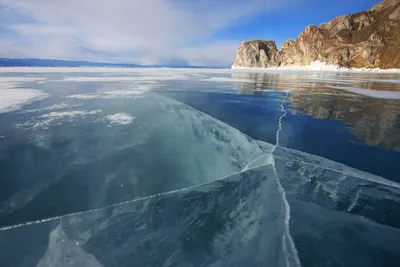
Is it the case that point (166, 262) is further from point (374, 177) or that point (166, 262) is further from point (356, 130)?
point (356, 130)

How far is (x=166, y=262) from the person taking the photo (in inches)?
85.4

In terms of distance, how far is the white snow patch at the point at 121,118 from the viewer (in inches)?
263

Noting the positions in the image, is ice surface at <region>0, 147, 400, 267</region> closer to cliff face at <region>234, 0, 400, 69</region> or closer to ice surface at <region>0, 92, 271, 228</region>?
ice surface at <region>0, 92, 271, 228</region>

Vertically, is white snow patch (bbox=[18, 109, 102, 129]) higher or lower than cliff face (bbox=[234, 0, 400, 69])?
lower

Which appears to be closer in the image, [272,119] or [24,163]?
[24,163]

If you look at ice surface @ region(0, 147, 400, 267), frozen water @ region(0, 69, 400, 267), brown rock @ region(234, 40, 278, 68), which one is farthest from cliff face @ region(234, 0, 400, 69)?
ice surface @ region(0, 147, 400, 267)

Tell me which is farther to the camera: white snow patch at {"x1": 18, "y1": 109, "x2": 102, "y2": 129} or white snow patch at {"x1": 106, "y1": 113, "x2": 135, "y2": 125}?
white snow patch at {"x1": 106, "y1": 113, "x2": 135, "y2": 125}

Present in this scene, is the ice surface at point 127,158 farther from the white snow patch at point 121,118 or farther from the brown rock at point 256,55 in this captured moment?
the brown rock at point 256,55

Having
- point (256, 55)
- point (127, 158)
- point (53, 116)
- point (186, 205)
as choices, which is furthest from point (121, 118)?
point (256, 55)

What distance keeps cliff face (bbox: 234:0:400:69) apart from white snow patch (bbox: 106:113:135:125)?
3903 inches

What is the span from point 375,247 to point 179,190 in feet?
8.09

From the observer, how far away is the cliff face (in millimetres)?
83312

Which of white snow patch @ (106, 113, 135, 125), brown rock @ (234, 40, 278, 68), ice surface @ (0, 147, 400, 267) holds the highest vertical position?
brown rock @ (234, 40, 278, 68)

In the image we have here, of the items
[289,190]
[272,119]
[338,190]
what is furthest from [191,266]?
[272,119]
